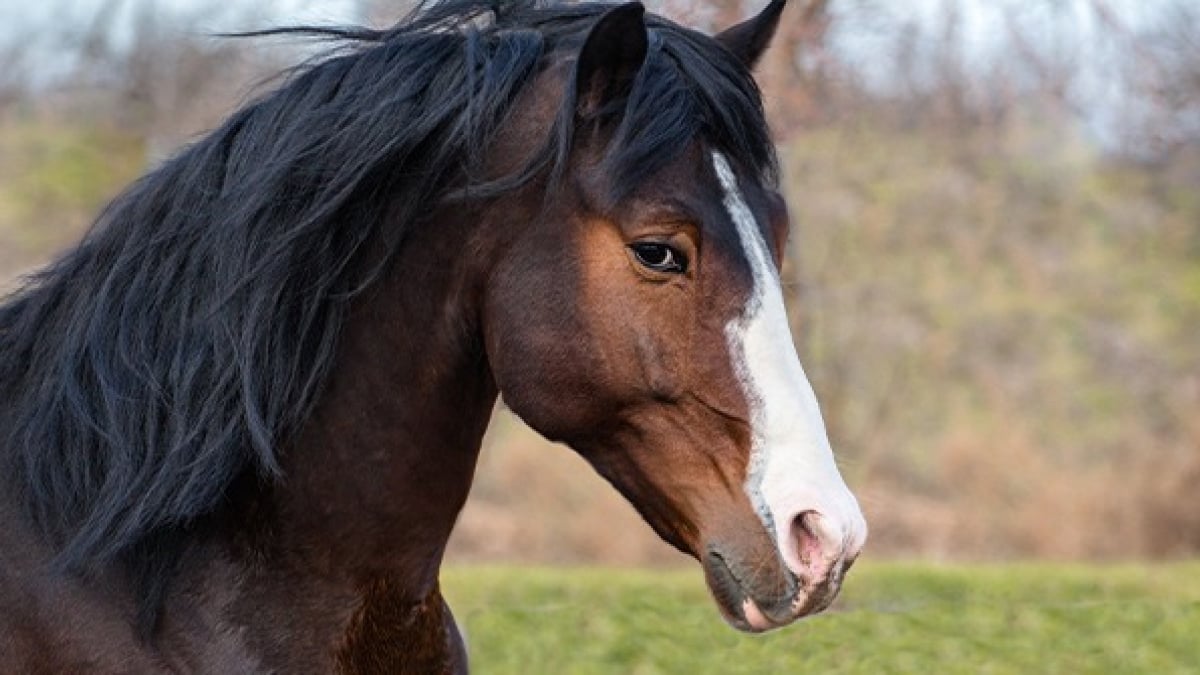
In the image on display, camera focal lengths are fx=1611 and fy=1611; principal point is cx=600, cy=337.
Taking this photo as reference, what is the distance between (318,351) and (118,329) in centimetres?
39

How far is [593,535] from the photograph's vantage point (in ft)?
44.4

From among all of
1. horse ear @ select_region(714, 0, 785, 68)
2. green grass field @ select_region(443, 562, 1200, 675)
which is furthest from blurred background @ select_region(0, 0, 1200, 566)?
horse ear @ select_region(714, 0, 785, 68)

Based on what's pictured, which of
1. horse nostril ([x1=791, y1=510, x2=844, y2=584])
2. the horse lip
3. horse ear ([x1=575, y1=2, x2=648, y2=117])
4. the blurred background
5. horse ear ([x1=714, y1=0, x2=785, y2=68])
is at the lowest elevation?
the blurred background

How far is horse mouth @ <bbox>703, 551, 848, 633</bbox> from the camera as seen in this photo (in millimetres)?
2711

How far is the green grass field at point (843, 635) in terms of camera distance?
6.99 metres

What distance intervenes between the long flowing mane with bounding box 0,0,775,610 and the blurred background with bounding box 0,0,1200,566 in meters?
4.69

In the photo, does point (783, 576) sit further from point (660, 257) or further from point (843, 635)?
point (843, 635)

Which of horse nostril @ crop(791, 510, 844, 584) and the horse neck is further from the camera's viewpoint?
the horse neck

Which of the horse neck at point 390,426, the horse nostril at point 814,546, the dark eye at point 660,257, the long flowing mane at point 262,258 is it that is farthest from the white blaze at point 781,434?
the horse neck at point 390,426

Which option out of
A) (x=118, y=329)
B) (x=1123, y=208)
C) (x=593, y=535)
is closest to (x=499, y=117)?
(x=118, y=329)

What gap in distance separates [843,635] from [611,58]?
4.86 m

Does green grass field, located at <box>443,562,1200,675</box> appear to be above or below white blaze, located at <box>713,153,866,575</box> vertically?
below

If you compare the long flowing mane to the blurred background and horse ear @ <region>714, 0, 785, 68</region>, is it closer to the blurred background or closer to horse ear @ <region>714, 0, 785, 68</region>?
horse ear @ <region>714, 0, 785, 68</region>

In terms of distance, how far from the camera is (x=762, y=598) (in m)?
2.79
